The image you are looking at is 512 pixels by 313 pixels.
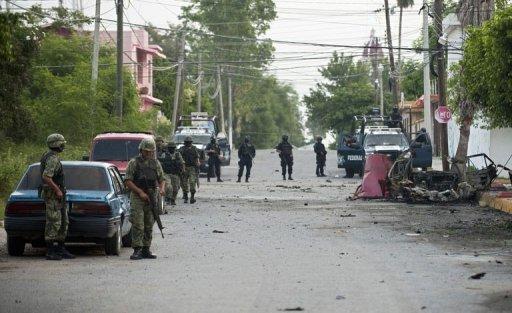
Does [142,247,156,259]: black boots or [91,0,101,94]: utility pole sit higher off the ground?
[91,0,101,94]: utility pole

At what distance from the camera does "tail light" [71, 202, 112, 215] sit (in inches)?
682

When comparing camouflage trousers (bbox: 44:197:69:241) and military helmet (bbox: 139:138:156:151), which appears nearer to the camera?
camouflage trousers (bbox: 44:197:69:241)

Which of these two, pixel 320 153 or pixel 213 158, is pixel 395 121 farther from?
pixel 213 158

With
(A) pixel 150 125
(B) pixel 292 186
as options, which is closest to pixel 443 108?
(B) pixel 292 186

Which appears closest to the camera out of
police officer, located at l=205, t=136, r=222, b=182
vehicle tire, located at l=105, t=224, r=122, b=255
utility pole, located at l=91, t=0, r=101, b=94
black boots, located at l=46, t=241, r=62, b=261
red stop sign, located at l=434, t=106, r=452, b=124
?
black boots, located at l=46, t=241, r=62, b=261

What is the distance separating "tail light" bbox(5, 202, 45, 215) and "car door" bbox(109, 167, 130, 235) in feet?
4.23

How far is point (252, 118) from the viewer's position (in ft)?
427

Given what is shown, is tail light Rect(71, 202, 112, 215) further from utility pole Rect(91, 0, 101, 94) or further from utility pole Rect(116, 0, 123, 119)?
utility pole Rect(91, 0, 101, 94)

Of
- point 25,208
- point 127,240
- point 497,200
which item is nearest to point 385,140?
point 497,200

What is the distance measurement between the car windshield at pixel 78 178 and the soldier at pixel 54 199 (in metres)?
0.87

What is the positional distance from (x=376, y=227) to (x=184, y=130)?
3436 cm

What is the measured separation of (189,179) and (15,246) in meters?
15.3

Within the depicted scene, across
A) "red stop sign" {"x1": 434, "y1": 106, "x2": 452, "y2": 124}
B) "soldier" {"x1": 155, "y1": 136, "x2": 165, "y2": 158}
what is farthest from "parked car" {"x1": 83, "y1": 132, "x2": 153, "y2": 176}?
"red stop sign" {"x1": 434, "y1": 106, "x2": 452, "y2": 124}

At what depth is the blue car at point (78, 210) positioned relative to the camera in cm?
1727
